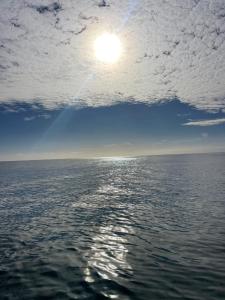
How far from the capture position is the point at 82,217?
2597 cm

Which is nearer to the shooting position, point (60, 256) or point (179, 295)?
point (179, 295)

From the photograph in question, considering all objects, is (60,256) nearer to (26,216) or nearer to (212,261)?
(212,261)

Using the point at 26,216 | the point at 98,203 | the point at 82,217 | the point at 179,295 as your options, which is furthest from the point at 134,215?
the point at 179,295

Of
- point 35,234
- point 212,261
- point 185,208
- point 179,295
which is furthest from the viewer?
point 185,208

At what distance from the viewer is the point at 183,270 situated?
13.1m

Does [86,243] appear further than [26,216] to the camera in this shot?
No

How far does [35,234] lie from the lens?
20.3 m

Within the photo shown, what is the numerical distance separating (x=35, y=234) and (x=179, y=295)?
1322 cm

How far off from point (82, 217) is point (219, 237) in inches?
532

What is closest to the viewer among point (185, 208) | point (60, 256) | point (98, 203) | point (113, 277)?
point (113, 277)

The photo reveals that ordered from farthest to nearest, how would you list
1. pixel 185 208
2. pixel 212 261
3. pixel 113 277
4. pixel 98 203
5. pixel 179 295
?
pixel 98 203
pixel 185 208
pixel 212 261
pixel 113 277
pixel 179 295

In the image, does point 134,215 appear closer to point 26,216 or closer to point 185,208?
point 185,208

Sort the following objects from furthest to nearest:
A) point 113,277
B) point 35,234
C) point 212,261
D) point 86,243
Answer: point 35,234
point 86,243
point 212,261
point 113,277

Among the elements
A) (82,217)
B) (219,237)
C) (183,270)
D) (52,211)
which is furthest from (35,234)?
(219,237)
